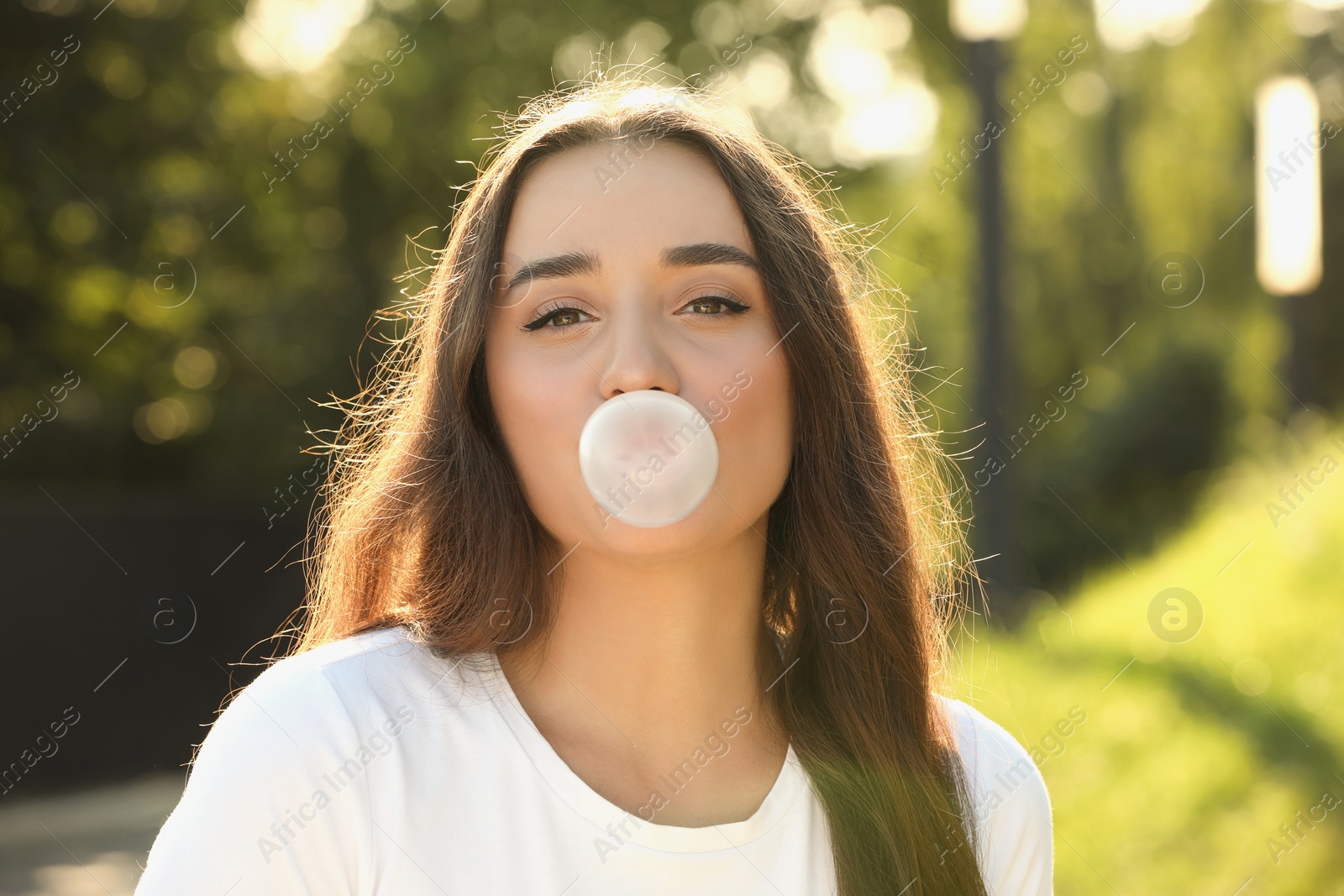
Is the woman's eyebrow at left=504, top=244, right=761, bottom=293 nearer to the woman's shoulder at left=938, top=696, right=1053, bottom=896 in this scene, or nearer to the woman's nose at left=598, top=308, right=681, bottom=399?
the woman's nose at left=598, top=308, right=681, bottom=399

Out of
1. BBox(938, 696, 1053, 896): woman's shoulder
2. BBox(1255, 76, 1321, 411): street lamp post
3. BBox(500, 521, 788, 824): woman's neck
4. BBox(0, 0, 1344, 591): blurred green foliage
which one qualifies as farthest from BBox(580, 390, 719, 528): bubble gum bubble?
BBox(1255, 76, 1321, 411): street lamp post

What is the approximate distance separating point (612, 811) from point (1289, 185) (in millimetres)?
6215

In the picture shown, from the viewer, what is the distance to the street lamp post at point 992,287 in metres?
5.91

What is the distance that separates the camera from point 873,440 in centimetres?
266

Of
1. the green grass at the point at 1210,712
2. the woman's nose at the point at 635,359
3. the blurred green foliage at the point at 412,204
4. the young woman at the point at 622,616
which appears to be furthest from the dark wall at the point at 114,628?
the woman's nose at the point at 635,359

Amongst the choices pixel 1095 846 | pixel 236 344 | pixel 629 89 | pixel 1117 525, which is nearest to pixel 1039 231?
pixel 1117 525

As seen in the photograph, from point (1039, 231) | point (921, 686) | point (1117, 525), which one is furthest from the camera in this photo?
point (1039, 231)

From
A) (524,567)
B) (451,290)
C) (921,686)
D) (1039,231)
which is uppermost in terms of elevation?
(451,290)

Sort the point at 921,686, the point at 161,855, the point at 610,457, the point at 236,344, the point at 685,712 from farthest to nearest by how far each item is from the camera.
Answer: the point at 236,344
the point at 921,686
the point at 685,712
the point at 610,457
the point at 161,855

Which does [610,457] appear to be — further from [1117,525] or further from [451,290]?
[1117,525]

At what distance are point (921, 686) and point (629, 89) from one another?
4.42ft

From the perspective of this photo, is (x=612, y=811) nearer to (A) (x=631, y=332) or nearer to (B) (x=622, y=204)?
(A) (x=631, y=332)

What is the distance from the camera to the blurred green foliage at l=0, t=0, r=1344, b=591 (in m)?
10.9

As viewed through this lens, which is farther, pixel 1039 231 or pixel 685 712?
pixel 1039 231
